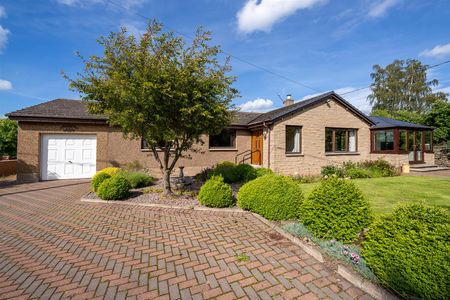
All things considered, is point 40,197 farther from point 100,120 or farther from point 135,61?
point 135,61

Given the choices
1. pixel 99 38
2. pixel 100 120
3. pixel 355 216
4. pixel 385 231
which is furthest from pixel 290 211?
pixel 100 120

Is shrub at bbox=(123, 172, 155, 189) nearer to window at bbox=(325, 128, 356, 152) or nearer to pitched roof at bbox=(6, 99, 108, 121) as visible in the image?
pitched roof at bbox=(6, 99, 108, 121)

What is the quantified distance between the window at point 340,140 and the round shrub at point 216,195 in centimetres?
1044

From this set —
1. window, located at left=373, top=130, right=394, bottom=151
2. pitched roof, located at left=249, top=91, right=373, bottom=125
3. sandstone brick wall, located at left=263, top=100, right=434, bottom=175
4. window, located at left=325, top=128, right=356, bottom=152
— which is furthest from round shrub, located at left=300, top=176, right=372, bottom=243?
window, located at left=373, top=130, right=394, bottom=151

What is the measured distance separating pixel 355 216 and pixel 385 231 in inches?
35.7

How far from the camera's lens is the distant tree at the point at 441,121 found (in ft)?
64.4

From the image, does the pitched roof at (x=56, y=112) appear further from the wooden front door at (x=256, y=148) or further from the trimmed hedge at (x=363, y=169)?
the trimmed hedge at (x=363, y=169)

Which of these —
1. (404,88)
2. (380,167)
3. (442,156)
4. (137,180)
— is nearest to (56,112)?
(137,180)

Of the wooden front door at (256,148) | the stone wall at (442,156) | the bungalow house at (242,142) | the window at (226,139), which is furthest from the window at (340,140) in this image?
the stone wall at (442,156)

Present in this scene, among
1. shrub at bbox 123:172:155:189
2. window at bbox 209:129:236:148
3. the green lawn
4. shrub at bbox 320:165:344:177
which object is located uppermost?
window at bbox 209:129:236:148

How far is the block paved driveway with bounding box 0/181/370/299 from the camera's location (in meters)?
2.77

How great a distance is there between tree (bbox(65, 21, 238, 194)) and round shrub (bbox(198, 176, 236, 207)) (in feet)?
5.98

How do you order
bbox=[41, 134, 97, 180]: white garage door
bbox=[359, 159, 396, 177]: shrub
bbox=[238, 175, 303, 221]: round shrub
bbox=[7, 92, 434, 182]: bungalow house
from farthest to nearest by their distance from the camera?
bbox=[359, 159, 396, 177]: shrub → bbox=[41, 134, 97, 180]: white garage door → bbox=[7, 92, 434, 182]: bungalow house → bbox=[238, 175, 303, 221]: round shrub

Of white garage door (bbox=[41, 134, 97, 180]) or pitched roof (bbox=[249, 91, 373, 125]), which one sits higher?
pitched roof (bbox=[249, 91, 373, 125])
